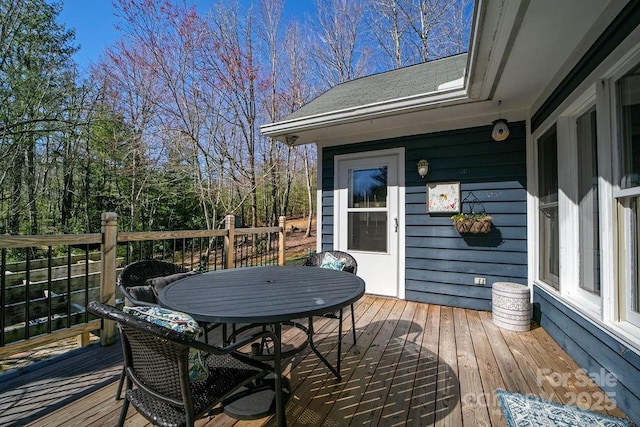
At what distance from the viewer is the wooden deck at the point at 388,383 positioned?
1.59 meters

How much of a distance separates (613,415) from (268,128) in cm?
412

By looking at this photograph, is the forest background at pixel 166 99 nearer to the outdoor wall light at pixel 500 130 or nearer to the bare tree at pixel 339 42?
the bare tree at pixel 339 42

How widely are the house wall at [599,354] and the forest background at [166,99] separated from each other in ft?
23.5

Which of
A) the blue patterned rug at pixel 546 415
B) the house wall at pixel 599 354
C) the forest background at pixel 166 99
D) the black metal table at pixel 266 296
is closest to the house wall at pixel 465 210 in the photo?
the house wall at pixel 599 354

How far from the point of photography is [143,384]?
1.13 m

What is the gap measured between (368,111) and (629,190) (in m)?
2.31

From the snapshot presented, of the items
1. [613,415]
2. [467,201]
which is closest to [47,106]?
[467,201]

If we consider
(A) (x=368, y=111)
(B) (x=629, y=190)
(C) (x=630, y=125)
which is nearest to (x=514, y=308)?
(B) (x=629, y=190)

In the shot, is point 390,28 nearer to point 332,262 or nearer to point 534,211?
point 534,211

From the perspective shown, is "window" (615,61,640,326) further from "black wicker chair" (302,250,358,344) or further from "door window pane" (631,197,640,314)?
"black wicker chair" (302,250,358,344)

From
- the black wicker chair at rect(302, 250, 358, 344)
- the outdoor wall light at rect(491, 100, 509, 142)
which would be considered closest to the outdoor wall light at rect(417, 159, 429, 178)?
the outdoor wall light at rect(491, 100, 509, 142)

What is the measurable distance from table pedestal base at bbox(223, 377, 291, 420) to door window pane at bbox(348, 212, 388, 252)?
2614mm

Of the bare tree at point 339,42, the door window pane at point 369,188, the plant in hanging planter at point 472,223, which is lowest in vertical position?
the plant in hanging planter at point 472,223

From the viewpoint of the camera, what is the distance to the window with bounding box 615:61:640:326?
164 cm
